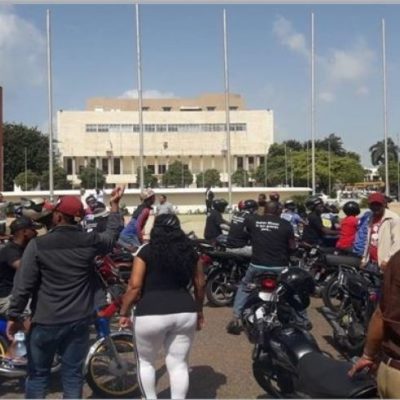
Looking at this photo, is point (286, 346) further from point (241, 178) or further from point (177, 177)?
point (241, 178)

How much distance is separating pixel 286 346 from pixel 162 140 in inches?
4412

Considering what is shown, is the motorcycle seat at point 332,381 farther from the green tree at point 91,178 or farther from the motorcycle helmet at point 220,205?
the green tree at point 91,178

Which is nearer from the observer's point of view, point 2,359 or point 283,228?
point 2,359

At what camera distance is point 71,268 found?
4242mm

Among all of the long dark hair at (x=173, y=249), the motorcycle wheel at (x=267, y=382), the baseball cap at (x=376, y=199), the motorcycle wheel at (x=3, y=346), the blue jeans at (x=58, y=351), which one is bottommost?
the motorcycle wheel at (x=267, y=382)

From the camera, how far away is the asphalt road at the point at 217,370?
5.42 metres

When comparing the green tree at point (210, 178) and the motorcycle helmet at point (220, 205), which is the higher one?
the green tree at point (210, 178)

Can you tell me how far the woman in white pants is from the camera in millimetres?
4316

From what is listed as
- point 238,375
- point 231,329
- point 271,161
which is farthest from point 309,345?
point 271,161

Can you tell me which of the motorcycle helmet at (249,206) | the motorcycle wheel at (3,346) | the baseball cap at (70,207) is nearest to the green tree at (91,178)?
the motorcycle helmet at (249,206)

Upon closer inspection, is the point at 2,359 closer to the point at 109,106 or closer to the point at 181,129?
the point at 181,129

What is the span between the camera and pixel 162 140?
115625mm

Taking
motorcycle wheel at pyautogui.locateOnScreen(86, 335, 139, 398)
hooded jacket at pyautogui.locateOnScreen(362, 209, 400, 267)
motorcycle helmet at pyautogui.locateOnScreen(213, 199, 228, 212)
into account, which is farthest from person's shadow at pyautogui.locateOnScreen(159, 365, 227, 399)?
motorcycle helmet at pyautogui.locateOnScreen(213, 199, 228, 212)

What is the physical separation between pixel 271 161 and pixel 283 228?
8964cm
